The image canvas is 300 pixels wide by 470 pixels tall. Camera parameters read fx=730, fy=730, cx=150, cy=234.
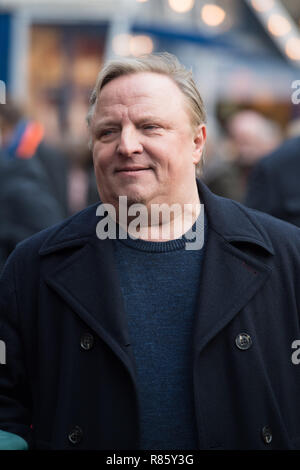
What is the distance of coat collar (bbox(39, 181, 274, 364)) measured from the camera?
96.9 inches

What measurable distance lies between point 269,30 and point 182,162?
10.8m

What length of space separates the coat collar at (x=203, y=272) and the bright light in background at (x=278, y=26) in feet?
34.9

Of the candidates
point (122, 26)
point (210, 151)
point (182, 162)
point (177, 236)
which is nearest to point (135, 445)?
point (177, 236)

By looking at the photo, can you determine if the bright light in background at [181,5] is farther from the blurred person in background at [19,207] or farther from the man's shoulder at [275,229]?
the man's shoulder at [275,229]

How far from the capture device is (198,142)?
9.01ft

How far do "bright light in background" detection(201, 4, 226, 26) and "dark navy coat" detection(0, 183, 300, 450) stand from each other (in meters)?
10.0

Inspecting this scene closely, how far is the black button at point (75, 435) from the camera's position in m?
2.46

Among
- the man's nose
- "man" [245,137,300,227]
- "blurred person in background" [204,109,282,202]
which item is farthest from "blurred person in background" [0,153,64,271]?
"blurred person in background" [204,109,282,202]

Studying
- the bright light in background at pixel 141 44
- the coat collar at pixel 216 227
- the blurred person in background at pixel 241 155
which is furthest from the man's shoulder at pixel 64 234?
the bright light in background at pixel 141 44

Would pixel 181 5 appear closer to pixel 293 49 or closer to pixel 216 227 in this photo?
pixel 293 49

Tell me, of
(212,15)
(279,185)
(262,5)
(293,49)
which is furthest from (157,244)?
(262,5)

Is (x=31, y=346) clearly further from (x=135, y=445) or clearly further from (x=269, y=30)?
(x=269, y=30)

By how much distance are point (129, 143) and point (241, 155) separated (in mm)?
4376

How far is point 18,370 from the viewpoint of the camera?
103 inches
